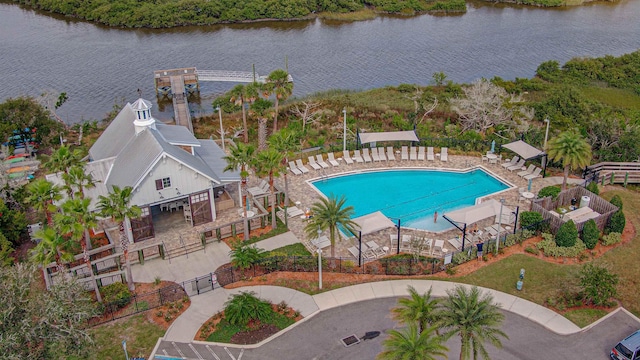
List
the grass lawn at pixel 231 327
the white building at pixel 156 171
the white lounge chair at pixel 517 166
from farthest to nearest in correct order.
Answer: the white lounge chair at pixel 517 166 < the white building at pixel 156 171 < the grass lawn at pixel 231 327

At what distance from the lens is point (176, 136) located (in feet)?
146

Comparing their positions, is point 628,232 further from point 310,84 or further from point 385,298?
point 310,84

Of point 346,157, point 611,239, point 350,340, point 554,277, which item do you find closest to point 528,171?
point 611,239

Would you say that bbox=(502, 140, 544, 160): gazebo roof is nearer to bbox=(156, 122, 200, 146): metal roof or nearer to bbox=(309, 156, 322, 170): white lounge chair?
bbox=(309, 156, 322, 170): white lounge chair

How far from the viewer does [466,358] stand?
2595cm

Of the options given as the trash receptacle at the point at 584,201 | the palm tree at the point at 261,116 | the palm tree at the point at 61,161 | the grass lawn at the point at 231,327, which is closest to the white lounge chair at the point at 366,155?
the palm tree at the point at 261,116

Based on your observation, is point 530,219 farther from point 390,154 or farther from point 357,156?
point 357,156

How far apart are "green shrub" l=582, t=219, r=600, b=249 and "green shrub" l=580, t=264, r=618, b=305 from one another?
16.0 ft

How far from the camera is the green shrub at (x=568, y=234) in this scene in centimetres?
3766

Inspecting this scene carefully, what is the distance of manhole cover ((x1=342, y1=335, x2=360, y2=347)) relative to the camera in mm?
30922

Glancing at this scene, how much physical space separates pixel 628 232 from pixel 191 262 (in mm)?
31383

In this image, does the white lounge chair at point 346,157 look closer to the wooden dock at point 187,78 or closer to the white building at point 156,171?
the white building at point 156,171

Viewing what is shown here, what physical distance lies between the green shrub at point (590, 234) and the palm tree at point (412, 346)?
19.0 m

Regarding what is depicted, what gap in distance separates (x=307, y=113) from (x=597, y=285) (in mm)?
36095
